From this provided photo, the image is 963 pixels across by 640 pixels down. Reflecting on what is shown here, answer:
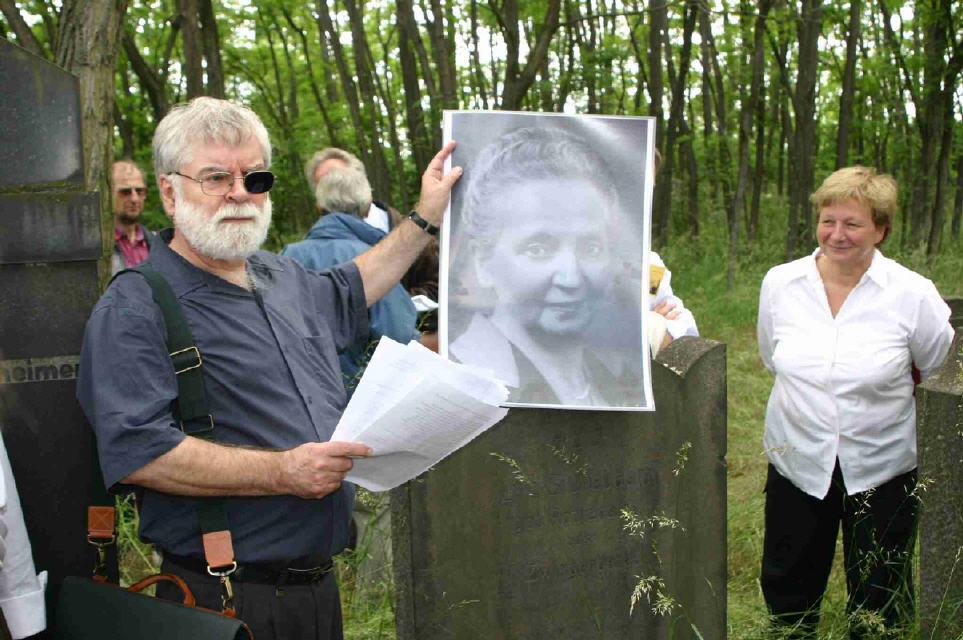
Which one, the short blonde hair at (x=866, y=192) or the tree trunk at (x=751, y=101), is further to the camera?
the tree trunk at (x=751, y=101)

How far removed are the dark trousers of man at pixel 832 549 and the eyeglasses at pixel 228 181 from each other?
245cm

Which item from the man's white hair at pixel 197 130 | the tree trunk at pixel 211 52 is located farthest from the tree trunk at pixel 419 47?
the man's white hair at pixel 197 130

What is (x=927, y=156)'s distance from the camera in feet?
48.8

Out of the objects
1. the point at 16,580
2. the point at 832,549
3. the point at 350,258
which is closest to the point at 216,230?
the point at 16,580

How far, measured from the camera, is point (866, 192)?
402 cm

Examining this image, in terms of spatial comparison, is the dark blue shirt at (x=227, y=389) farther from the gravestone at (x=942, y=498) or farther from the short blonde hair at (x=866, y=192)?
the short blonde hair at (x=866, y=192)

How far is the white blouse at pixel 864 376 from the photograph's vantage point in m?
3.94

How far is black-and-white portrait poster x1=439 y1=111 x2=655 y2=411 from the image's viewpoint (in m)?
3.12

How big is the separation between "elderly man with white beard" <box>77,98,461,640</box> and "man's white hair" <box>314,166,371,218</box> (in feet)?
8.07

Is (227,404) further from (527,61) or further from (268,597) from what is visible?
(527,61)

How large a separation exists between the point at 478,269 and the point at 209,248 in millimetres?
880

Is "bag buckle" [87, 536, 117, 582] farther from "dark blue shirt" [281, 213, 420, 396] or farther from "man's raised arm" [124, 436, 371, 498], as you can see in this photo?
"dark blue shirt" [281, 213, 420, 396]

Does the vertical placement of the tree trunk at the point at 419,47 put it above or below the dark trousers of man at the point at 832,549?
above

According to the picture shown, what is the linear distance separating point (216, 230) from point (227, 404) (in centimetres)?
44
